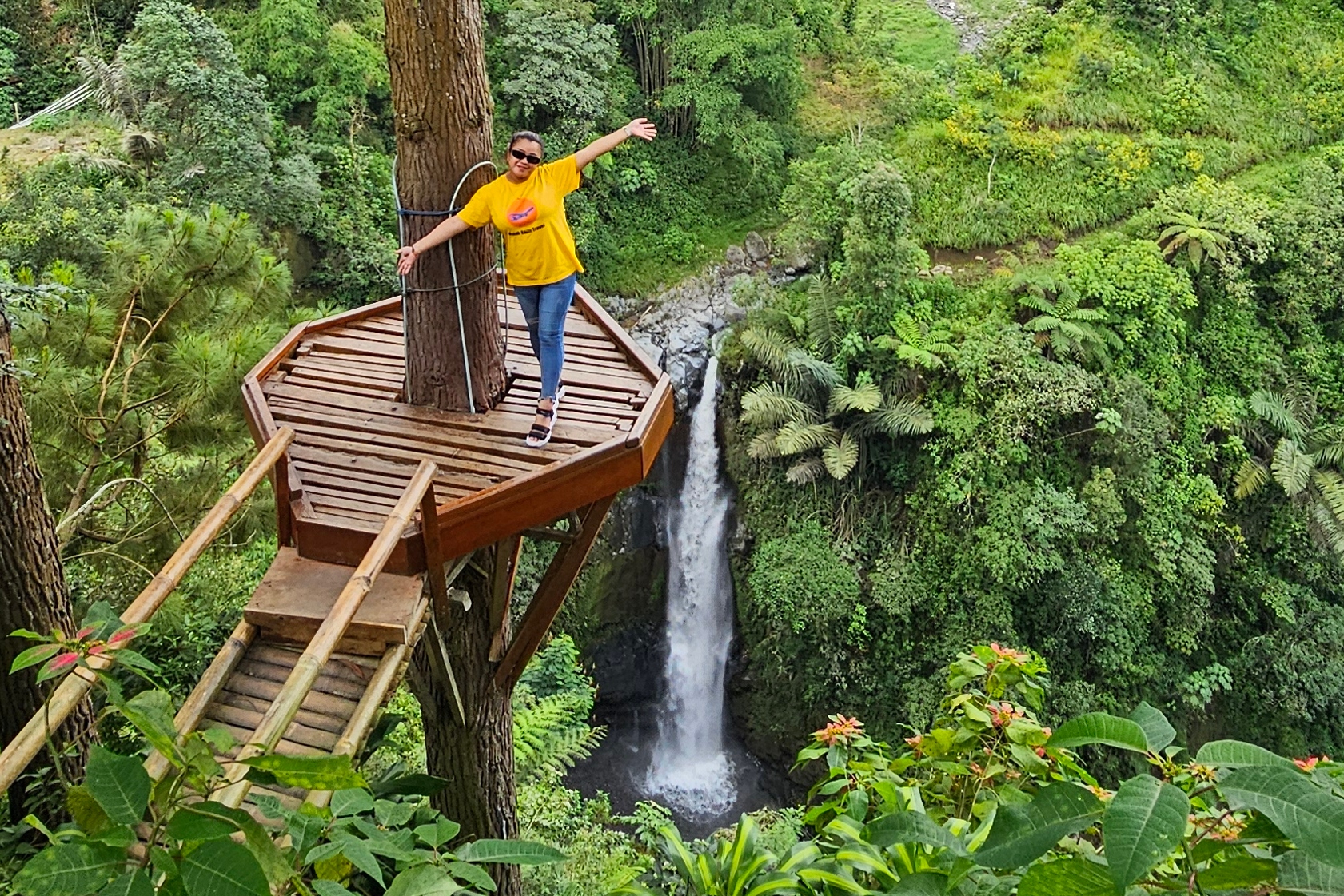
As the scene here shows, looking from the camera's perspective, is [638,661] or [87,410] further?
[638,661]

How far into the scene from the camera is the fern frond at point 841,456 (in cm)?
966

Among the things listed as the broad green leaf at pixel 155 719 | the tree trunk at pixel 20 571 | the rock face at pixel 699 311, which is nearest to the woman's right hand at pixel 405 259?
the tree trunk at pixel 20 571

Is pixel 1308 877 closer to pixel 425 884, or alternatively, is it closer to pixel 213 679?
pixel 425 884

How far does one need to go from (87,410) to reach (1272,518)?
10.7 meters

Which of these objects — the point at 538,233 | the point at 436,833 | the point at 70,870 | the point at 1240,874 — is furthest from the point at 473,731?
the point at 1240,874

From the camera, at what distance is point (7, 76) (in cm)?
1209

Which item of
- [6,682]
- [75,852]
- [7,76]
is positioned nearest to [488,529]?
[6,682]

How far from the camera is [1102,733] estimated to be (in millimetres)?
1406

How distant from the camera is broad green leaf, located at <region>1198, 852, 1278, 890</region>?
1304mm

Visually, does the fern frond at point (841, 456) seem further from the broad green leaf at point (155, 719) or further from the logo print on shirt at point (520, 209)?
the broad green leaf at point (155, 719)

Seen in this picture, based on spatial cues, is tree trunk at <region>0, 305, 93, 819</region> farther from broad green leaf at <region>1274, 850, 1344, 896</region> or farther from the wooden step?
broad green leaf at <region>1274, 850, 1344, 896</region>

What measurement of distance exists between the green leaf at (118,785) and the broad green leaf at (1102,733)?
1287 mm

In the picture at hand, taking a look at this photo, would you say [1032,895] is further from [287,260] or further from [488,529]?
[287,260]

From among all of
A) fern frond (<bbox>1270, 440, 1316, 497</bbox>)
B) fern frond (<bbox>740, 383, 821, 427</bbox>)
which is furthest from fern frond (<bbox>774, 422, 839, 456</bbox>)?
fern frond (<bbox>1270, 440, 1316, 497</bbox>)
